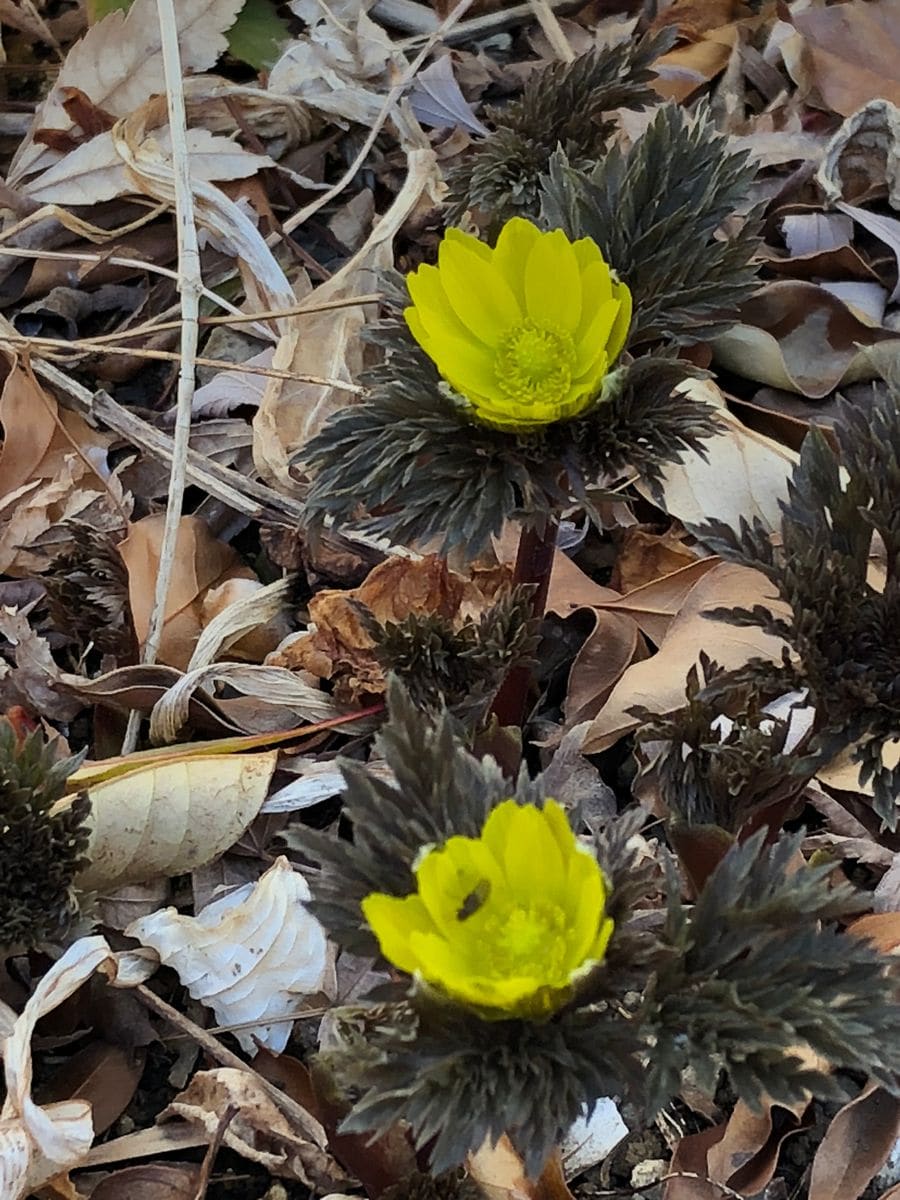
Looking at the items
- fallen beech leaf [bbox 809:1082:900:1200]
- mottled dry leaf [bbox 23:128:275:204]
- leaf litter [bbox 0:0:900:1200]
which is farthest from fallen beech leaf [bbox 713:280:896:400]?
fallen beech leaf [bbox 809:1082:900:1200]

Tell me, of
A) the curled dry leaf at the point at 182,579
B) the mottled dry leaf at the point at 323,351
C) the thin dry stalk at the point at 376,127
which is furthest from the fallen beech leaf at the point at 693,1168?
the thin dry stalk at the point at 376,127

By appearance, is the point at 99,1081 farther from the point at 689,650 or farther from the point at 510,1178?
the point at 689,650

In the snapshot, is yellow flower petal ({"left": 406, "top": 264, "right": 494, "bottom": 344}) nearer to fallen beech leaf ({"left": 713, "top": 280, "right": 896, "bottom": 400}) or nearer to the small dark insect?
the small dark insect

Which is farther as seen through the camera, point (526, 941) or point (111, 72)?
point (111, 72)

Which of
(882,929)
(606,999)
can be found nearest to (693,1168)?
(882,929)

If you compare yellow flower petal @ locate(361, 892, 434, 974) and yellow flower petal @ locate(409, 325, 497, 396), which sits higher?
yellow flower petal @ locate(409, 325, 497, 396)

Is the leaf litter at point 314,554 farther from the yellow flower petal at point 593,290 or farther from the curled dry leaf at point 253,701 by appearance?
the yellow flower petal at point 593,290
